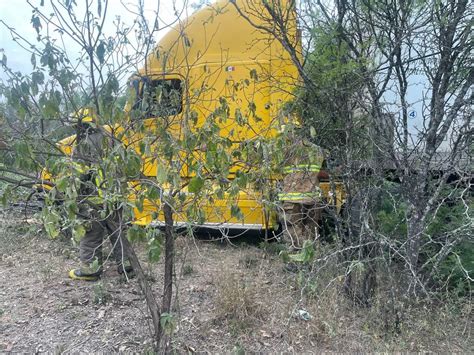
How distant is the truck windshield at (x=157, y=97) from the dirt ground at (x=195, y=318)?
36.0 inches

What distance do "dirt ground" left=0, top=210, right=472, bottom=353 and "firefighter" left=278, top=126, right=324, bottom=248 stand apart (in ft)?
1.79

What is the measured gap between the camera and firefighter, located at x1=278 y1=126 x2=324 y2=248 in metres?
3.04

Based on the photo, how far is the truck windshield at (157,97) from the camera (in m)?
2.64

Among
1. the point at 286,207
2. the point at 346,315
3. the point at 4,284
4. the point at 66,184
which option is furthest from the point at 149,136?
the point at 4,284

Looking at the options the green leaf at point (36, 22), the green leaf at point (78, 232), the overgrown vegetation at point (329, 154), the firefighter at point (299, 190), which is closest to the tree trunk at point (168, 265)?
the overgrown vegetation at point (329, 154)

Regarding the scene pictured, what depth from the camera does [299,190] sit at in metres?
4.00

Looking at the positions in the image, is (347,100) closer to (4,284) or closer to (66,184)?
(66,184)

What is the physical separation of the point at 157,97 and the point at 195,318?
1925 millimetres

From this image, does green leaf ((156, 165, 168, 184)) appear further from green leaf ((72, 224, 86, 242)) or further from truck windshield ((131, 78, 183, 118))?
truck windshield ((131, 78, 183, 118))

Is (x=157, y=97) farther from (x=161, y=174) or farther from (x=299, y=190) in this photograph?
(x=299, y=190)

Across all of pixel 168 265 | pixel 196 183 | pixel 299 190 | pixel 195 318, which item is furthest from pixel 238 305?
pixel 196 183

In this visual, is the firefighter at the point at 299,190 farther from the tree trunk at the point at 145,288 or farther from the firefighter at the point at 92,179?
the firefighter at the point at 92,179

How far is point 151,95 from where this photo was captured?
111 inches

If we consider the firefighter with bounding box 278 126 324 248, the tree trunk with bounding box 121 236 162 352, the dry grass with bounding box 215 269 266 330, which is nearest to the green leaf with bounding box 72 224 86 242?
the tree trunk with bounding box 121 236 162 352
